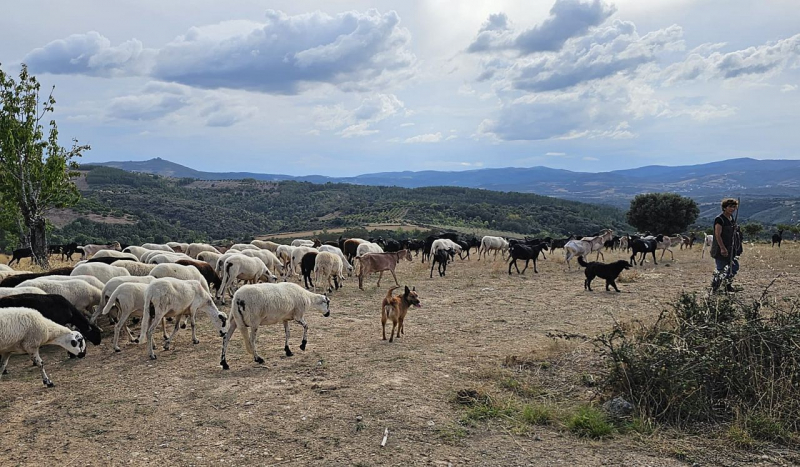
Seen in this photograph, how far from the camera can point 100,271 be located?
12.3 meters

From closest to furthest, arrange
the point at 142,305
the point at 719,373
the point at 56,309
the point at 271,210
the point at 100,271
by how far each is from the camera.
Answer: the point at 719,373 < the point at 56,309 < the point at 142,305 < the point at 100,271 < the point at 271,210

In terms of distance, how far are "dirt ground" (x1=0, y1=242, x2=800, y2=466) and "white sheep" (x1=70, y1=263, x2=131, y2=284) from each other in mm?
2876

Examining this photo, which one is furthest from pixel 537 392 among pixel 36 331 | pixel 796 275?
pixel 796 275

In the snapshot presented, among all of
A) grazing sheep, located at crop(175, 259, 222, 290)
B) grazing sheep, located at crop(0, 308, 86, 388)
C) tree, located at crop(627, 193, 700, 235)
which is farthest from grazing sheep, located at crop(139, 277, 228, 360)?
tree, located at crop(627, 193, 700, 235)

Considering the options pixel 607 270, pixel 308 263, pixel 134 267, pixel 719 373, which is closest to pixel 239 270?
pixel 134 267

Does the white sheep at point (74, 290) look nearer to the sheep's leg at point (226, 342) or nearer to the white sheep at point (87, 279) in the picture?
the white sheep at point (87, 279)

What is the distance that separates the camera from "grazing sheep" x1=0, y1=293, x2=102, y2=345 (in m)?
8.71

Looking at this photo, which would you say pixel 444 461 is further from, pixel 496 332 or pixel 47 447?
pixel 496 332

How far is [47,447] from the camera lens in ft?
18.3

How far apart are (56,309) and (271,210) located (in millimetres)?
82419

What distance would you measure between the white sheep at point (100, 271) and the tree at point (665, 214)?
45.9 meters

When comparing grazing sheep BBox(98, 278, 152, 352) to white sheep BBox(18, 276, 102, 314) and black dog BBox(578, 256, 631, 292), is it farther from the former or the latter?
black dog BBox(578, 256, 631, 292)

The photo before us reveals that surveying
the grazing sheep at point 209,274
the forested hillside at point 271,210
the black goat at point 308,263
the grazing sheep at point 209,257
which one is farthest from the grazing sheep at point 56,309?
the forested hillside at point 271,210

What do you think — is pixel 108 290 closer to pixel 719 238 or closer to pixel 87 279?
pixel 87 279
